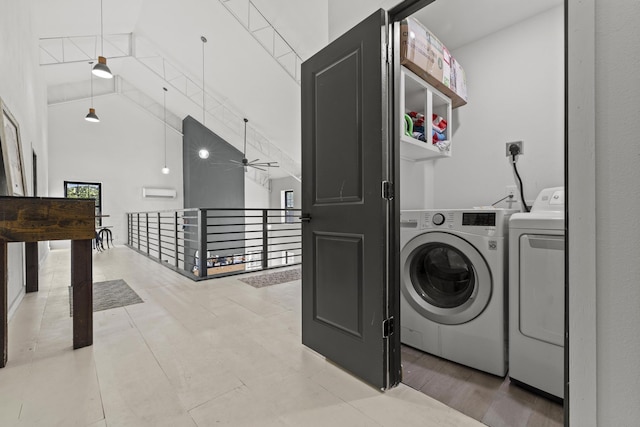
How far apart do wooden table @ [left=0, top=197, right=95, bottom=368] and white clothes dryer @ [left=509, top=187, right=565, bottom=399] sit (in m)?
2.37

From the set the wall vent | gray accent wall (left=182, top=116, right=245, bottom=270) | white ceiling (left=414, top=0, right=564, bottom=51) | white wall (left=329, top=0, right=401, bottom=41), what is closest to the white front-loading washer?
white wall (left=329, top=0, right=401, bottom=41)

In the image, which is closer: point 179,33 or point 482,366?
point 482,366

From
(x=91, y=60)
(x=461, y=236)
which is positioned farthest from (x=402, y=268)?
(x=91, y=60)

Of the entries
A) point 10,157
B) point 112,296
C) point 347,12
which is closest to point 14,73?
point 10,157

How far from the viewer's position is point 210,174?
962cm

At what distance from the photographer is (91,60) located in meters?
6.14

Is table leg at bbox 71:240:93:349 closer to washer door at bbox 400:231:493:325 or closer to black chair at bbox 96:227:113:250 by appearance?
washer door at bbox 400:231:493:325

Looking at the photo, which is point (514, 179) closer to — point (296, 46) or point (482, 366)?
point (482, 366)

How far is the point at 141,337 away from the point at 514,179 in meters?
Result: 2.84

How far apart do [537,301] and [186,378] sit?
5.71ft

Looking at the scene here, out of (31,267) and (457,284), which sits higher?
(457,284)

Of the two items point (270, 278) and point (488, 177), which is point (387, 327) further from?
point (270, 278)

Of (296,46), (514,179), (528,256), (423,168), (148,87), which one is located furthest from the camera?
(148,87)

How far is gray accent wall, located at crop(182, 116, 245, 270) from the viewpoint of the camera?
Result: 9250mm
